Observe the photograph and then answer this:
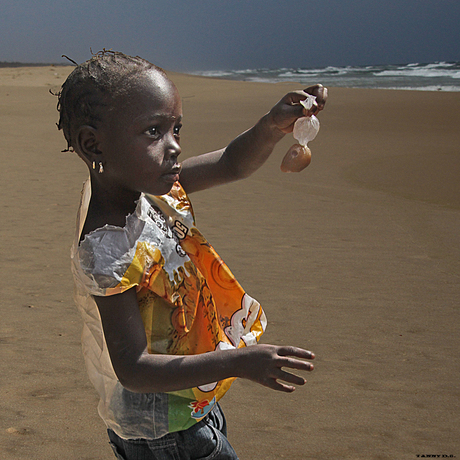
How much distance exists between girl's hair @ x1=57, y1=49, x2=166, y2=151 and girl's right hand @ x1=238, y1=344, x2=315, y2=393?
556mm

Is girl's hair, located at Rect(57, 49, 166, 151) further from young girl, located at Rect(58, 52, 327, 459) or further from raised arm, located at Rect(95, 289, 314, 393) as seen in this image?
raised arm, located at Rect(95, 289, 314, 393)

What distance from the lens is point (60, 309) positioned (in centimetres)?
405

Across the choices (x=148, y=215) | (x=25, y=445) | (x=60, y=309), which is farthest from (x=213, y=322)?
(x=60, y=309)

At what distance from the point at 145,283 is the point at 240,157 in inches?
24.0

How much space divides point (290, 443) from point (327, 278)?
221 centimetres

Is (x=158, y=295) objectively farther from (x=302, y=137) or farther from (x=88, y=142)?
(x=302, y=137)

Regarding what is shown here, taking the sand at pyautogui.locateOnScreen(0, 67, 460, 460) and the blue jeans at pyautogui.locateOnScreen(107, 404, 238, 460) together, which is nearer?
the blue jeans at pyautogui.locateOnScreen(107, 404, 238, 460)

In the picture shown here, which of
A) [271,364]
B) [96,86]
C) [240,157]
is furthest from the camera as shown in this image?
[240,157]

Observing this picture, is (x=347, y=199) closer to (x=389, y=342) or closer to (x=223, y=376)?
(x=389, y=342)

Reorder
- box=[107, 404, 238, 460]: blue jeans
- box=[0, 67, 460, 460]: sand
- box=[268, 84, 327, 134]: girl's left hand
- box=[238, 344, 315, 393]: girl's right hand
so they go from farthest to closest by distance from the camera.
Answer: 1. box=[0, 67, 460, 460]: sand
2. box=[268, 84, 327, 134]: girl's left hand
3. box=[107, 404, 238, 460]: blue jeans
4. box=[238, 344, 315, 393]: girl's right hand

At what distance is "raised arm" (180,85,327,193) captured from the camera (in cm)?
153

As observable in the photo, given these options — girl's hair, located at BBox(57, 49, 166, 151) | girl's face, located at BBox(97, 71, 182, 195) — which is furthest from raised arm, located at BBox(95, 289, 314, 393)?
girl's hair, located at BBox(57, 49, 166, 151)

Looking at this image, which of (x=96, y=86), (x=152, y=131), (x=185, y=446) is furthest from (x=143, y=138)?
(x=185, y=446)

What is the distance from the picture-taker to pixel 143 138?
1.16m
